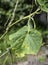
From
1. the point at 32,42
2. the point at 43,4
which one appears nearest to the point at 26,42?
the point at 32,42

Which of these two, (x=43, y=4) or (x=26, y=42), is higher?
(x=43, y=4)

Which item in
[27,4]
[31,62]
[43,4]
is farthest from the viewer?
[27,4]

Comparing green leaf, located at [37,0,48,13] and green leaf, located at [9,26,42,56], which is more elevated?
green leaf, located at [37,0,48,13]

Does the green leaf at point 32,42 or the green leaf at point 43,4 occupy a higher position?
the green leaf at point 43,4

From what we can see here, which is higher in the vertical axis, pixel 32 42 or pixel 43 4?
pixel 43 4

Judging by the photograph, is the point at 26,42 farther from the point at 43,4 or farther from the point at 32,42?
the point at 43,4

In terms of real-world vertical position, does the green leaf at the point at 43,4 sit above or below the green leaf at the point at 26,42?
above

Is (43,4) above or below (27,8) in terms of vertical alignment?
above

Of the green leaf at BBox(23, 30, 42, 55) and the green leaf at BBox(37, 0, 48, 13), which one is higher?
the green leaf at BBox(37, 0, 48, 13)

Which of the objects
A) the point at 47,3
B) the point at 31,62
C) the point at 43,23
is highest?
the point at 47,3

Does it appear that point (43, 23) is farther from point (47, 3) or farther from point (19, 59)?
point (47, 3)

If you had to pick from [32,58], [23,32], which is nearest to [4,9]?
[32,58]
